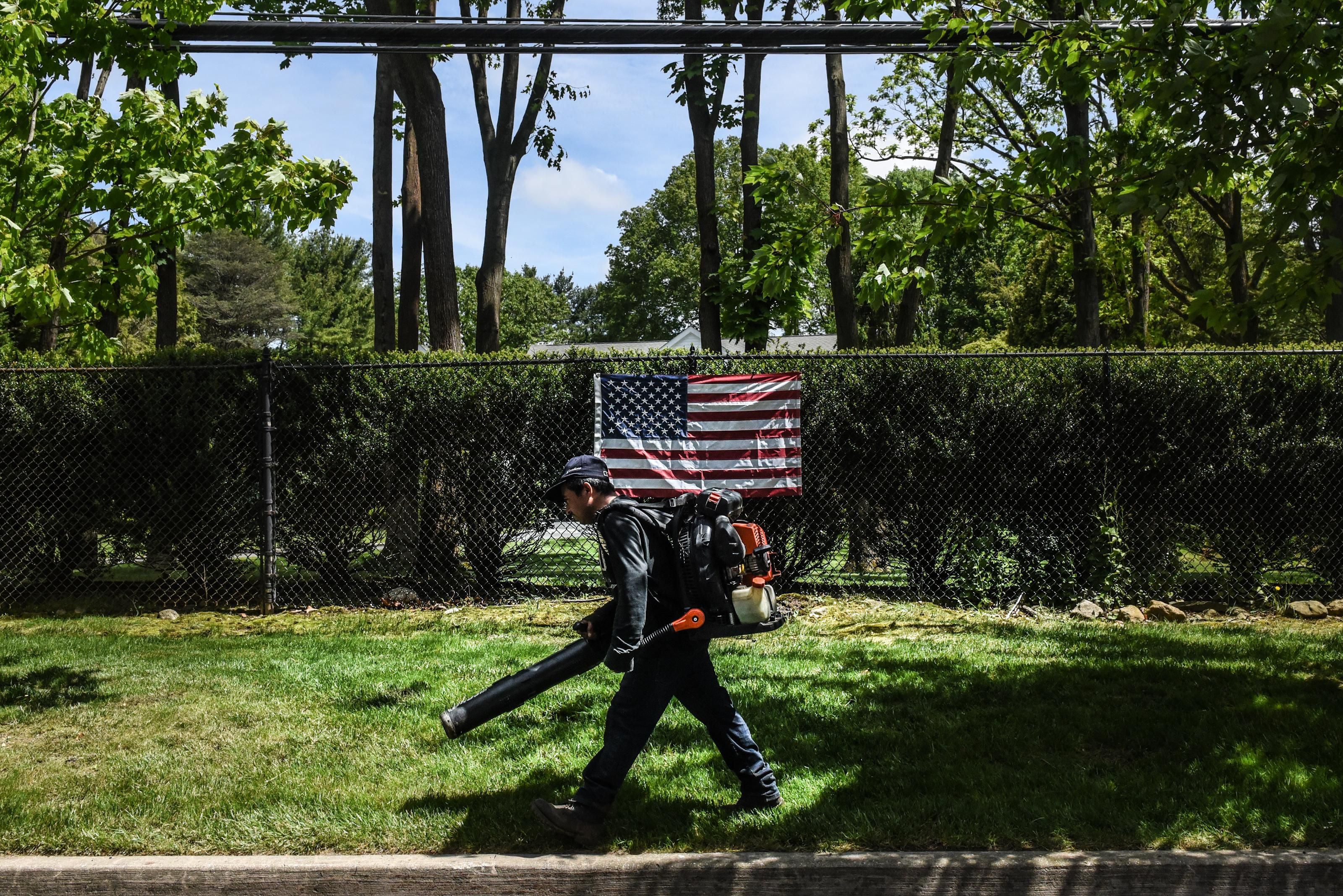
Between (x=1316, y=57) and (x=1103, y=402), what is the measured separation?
4.46 meters

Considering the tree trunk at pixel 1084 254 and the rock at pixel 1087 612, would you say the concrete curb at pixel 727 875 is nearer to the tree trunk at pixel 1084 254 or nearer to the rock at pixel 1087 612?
the rock at pixel 1087 612

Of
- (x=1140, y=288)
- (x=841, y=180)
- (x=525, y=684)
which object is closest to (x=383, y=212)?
(x=841, y=180)

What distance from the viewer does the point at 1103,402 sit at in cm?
941

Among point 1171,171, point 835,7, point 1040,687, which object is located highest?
point 835,7

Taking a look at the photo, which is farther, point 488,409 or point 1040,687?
point 488,409

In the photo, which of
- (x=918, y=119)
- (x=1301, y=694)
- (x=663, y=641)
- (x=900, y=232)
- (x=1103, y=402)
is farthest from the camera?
(x=918, y=119)

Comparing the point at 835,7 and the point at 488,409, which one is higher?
the point at 835,7

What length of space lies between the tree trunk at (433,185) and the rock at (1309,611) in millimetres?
9483

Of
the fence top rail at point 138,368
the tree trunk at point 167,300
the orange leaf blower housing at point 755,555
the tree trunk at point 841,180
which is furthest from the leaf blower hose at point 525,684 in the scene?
the tree trunk at point 167,300

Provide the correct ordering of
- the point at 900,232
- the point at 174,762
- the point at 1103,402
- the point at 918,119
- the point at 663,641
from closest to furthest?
the point at 663,641 → the point at 174,762 → the point at 900,232 → the point at 1103,402 → the point at 918,119

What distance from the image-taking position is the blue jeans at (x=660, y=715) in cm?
425

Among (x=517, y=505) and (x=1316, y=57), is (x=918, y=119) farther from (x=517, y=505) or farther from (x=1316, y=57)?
(x=1316, y=57)

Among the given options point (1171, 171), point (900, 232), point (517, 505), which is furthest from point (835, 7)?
point (517, 505)

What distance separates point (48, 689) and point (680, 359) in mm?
5541
